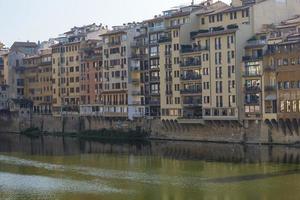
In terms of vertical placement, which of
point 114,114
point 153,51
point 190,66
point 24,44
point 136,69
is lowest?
point 114,114

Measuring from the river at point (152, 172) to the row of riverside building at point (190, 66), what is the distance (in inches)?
249

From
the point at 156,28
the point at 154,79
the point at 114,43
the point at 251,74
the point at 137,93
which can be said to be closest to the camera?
the point at 251,74

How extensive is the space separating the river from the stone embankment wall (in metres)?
2.73

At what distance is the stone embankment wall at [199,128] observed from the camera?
71.9 m

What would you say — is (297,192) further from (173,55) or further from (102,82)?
(102,82)

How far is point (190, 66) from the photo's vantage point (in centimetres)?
8312

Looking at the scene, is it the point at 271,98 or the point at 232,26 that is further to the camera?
the point at 232,26

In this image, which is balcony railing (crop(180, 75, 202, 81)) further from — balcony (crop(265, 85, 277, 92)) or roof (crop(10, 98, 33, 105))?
roof (crop(10, 98, 33, 105))

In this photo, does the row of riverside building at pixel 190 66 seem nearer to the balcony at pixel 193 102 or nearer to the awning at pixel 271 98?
the awning at pixel 271 98

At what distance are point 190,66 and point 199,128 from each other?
8.40 m

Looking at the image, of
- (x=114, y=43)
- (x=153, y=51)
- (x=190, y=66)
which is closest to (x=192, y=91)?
(x=190, y=66)

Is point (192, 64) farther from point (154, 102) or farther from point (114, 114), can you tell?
point (114, 114)

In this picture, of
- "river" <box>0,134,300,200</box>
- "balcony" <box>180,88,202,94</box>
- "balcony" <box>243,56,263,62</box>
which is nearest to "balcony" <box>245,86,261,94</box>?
"balcony" <box>243,56,263,62</box>

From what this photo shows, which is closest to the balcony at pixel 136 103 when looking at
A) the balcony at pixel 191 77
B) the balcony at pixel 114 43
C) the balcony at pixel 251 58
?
the balcony at pixel 114 43
